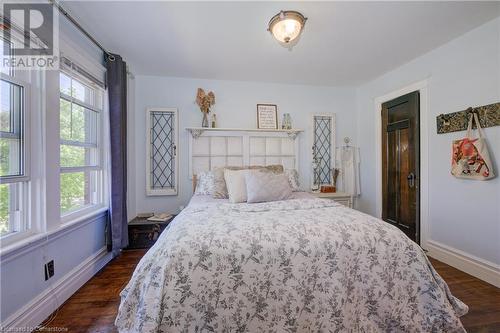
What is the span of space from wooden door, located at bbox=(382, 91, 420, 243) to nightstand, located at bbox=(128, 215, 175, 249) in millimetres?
3137

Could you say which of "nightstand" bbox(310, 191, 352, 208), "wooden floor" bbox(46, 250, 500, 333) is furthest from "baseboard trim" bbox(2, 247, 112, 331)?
"nightstand" bbox(310, 191, 352, 208)

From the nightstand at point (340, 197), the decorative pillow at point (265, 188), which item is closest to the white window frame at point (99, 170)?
the decorative pillow at point (265, 188)

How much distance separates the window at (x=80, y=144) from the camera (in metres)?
1.93

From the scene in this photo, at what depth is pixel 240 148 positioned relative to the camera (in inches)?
132

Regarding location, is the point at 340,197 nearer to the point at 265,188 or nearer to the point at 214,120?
the point at 265,188

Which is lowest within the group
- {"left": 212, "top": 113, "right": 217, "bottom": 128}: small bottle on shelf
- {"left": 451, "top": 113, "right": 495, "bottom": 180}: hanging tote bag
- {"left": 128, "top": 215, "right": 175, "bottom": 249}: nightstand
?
{"left": 128, "top": 215, "right": 175, "bottom": 249}: nightstand

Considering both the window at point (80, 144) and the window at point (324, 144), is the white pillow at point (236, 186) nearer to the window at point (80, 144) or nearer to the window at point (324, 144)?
the window at point (80, 144)

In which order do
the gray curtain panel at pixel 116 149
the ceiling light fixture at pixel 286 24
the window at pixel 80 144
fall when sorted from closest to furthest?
1. the ceiling light fixture at pixel 286 24
2. the window at pixel 80 144
3. the gray curtain panel at pixel 116 149

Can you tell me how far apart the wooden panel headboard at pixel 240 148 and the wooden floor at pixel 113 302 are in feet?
4.80

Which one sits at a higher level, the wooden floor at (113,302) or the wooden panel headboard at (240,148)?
the wooden panel headboard at (240,148)

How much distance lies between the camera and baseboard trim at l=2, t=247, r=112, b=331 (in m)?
1.36

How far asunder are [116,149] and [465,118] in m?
3.57

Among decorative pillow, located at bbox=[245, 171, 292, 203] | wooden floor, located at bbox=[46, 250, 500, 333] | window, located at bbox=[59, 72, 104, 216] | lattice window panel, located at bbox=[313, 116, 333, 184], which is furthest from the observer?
lattice window panel, located at bbox=[313, 116, 333, 184]

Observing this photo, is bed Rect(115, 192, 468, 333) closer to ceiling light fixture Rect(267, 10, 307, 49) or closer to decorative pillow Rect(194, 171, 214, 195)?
decorative pillow Rect(194, 171, 214, 195)
